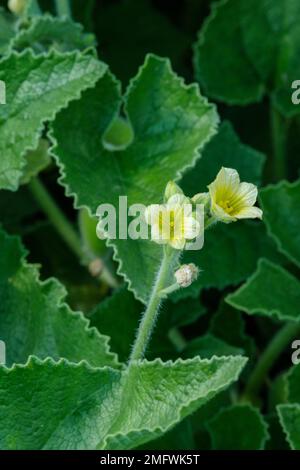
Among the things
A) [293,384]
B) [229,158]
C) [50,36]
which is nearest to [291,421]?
[293,384]

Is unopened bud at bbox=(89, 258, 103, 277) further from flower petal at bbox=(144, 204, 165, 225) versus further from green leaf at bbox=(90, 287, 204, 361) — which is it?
flower petal at bbox=(144, 204, 165, 225)

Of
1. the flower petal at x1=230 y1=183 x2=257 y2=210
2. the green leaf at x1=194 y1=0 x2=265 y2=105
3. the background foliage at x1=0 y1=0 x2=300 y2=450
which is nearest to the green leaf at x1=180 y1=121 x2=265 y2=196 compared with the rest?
the background foliage at x1=0 y1=0 x2=300 y2=450

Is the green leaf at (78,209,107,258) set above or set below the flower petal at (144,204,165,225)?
above

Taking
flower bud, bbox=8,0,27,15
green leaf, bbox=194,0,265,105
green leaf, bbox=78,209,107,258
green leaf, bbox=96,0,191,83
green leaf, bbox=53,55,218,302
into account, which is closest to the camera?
green leaf, bbox=53,55,218,302

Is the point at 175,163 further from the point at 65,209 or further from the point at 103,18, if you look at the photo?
the point at 103,18
